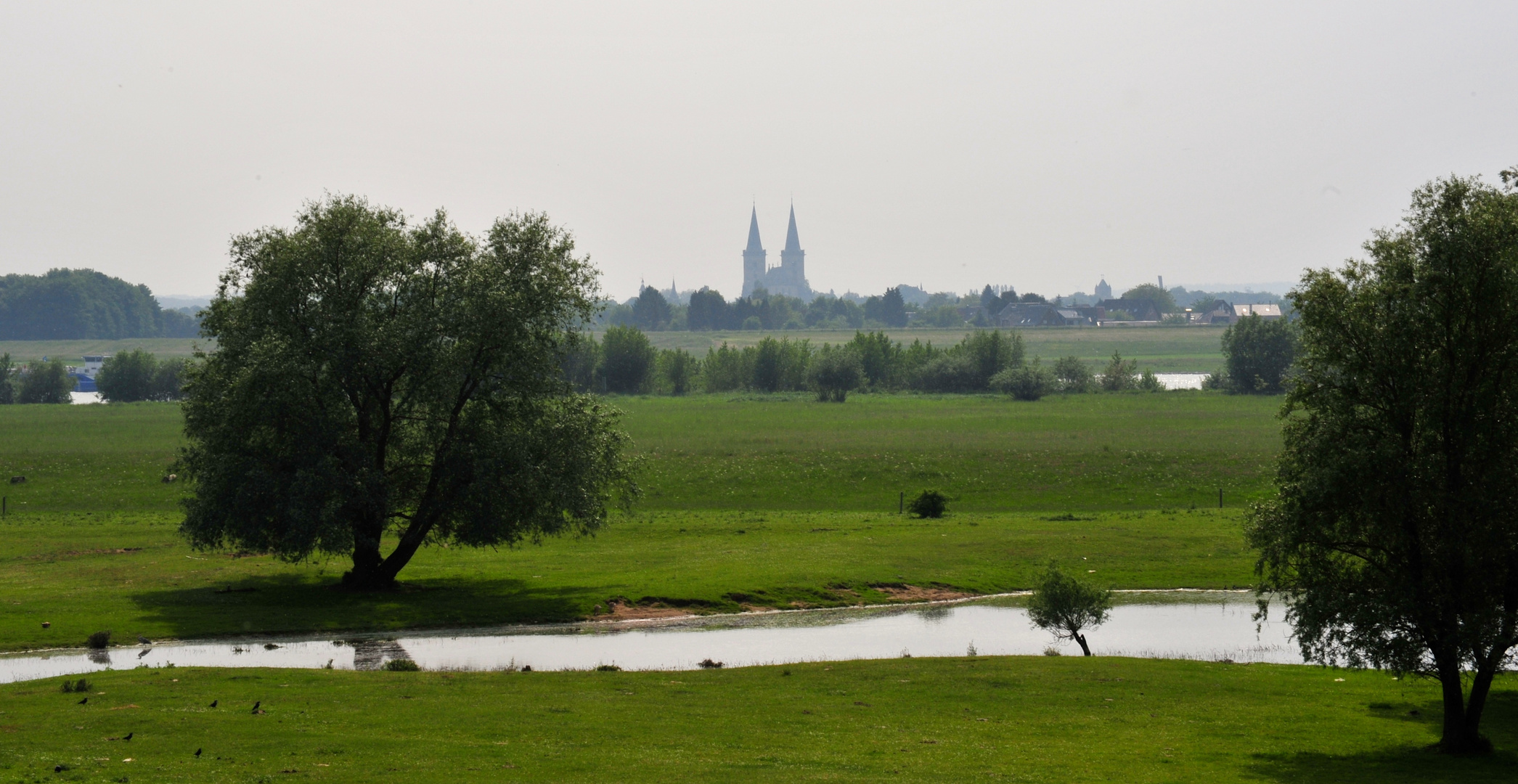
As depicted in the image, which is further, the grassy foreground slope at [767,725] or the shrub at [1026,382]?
the shrub at [1026,382]

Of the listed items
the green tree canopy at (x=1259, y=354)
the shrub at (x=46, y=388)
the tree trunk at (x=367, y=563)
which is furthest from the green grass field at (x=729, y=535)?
the shrub at (x=46, y=388)

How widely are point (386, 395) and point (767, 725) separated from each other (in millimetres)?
22165

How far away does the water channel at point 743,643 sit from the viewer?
31844mm

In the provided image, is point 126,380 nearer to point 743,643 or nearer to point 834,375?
point 834,375

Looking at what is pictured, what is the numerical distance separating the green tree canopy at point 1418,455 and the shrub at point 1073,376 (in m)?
145

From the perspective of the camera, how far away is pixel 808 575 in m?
44.4

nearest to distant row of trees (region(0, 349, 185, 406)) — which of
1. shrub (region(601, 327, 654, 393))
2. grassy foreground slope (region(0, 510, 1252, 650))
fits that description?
shrub (region(601, 327, 654, 393))

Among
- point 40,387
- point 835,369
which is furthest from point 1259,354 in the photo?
point 40,387

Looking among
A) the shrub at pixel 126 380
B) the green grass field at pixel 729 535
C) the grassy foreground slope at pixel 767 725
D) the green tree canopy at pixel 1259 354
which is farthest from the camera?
the shrub at pixel 126 380

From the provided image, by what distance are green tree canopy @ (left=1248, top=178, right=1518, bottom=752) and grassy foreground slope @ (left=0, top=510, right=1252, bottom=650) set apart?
911 inches

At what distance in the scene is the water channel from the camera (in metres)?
31.8

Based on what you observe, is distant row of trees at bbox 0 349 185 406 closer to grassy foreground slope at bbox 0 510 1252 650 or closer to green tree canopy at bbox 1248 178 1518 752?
grassy foreground slope at bbox 0 510 1252 650

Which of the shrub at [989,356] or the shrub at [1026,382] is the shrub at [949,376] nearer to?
the shrub at [989,356]

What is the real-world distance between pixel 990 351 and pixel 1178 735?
152 m
